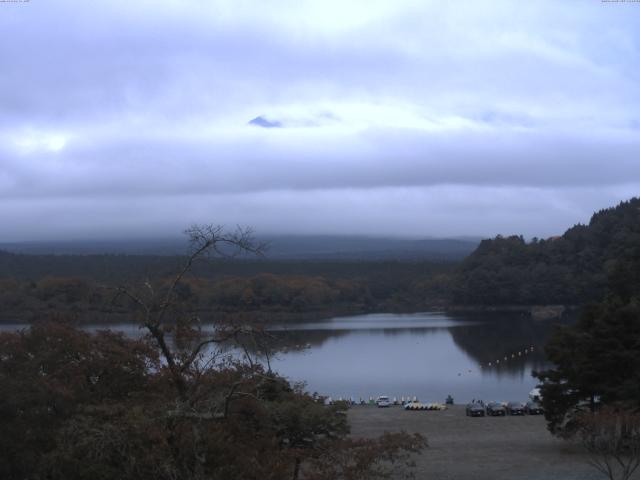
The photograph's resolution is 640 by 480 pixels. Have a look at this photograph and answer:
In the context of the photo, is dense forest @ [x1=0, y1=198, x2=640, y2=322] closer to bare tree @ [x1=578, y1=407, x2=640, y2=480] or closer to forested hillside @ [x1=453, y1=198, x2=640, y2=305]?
forested hillside @ [x1=453, y1=198, x2=640, y2=305]

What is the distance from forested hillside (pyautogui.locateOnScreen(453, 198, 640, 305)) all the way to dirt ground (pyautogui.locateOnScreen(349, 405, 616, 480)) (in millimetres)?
51886

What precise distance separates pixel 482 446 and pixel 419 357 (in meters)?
28.5

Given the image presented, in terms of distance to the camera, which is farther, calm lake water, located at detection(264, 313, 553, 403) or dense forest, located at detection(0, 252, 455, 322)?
dense forest, located at detection(0, 252, 455, 322)

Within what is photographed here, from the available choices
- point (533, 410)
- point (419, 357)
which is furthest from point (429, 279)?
point (533, 410)

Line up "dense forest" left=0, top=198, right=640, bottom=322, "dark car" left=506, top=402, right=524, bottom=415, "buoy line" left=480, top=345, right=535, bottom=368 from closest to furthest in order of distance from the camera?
"dark car" left=506, top=402, right=524, bottom=415, "buoy line" left=480, top=345, right=535, bottom=368, "dense forest" left=0, top=198, right=640, bottom=322

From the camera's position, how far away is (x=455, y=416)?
82.1ft

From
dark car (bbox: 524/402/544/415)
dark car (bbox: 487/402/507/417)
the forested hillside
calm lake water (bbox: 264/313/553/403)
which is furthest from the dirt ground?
the forested hillside

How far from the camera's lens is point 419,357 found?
47406 mm

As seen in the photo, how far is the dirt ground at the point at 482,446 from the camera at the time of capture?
15.6 meters

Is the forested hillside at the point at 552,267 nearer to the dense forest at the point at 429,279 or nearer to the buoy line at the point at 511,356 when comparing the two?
the dense forest at the point at 429,279

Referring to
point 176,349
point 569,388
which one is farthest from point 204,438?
point 569,388

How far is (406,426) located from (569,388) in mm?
5611

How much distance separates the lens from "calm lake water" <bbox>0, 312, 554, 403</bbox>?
35031 millimetres

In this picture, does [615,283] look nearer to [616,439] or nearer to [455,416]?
[455,416]
